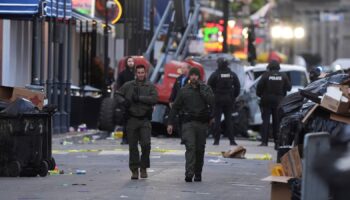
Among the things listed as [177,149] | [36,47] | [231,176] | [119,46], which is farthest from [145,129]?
[119,46]

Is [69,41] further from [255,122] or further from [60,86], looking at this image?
[255,122]

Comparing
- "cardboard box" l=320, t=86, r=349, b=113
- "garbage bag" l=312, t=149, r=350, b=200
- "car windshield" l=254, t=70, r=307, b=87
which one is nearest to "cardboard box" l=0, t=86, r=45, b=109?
"cardboard box" l=320, t=86, r=349, b=113

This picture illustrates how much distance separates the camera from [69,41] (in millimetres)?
28000

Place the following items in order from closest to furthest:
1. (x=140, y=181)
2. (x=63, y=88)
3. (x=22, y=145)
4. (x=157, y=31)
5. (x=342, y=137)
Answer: (x=342, y=137), (x=140, y=181), (x=22, y=145), (x=63, y=88), (x=157, y=31)

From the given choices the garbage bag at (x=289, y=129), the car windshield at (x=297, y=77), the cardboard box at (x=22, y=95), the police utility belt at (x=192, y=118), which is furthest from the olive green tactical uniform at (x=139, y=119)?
the car windshield at (x=297, y=77)

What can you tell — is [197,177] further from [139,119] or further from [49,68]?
[49,68]

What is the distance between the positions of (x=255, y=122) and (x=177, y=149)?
8217 millimetres

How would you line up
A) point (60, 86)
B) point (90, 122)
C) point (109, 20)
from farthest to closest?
point (109, 20), point (90, 122), point (60, 86)

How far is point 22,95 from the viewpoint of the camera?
17125 millimetres

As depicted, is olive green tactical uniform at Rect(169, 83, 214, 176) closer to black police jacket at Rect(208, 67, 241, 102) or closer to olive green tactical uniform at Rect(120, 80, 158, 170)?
olive green tactical uniform at Rect(120, 80, 158, 170)

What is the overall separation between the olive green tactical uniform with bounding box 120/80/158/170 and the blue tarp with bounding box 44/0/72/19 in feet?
25.3

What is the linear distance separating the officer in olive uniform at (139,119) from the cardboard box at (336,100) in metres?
4.61

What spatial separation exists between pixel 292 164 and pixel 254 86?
17.0 metres

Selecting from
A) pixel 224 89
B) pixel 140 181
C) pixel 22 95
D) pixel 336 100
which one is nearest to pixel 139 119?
pixel 140 181
